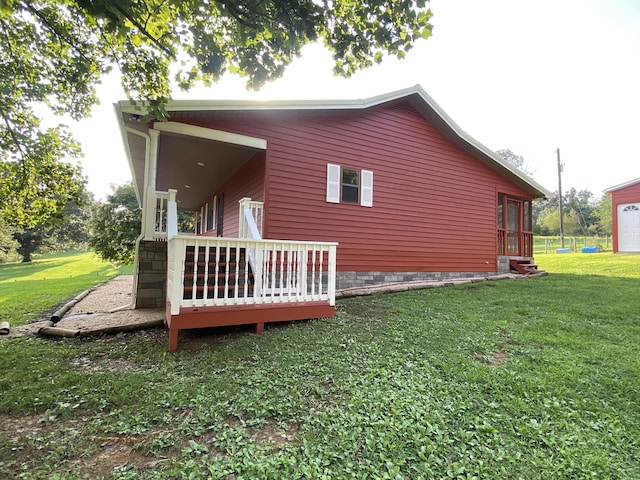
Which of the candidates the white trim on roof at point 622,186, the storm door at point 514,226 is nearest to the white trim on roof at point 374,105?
the storm door at point 514,226

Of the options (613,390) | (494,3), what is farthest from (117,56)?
(613,390)

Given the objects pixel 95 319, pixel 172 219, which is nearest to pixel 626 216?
pixel 172 219

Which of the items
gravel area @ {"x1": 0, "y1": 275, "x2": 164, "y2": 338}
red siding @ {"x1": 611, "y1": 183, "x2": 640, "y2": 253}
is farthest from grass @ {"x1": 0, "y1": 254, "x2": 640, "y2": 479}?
red siding @ {"x1": 611, "y1": 183, "x2": 640, "y2": 253}

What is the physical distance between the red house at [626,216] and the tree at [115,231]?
2326 centimetres

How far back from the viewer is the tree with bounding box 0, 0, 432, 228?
361 cm

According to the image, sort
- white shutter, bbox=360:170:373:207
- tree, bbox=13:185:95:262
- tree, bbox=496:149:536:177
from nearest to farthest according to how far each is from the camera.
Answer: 1. white shutter, bbox=360:170:373:207
2. tree, bbox=13:185:95:262
3. tree, bbox=496:149:536:177

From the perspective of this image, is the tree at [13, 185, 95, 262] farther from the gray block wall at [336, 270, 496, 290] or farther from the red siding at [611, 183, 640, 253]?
the red siding at [611, 183, 640, 253]

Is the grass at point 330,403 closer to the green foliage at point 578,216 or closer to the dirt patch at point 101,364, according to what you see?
the dirt patch at point 101,364

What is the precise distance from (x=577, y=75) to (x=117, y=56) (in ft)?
45.8

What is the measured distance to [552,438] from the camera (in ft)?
7.21

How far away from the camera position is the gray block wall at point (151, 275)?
609 centimetres

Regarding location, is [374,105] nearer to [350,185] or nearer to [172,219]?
[350,185]

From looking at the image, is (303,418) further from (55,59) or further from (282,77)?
(55,59)

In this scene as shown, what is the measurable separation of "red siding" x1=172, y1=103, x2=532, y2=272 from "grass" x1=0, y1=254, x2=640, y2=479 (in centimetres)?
333
